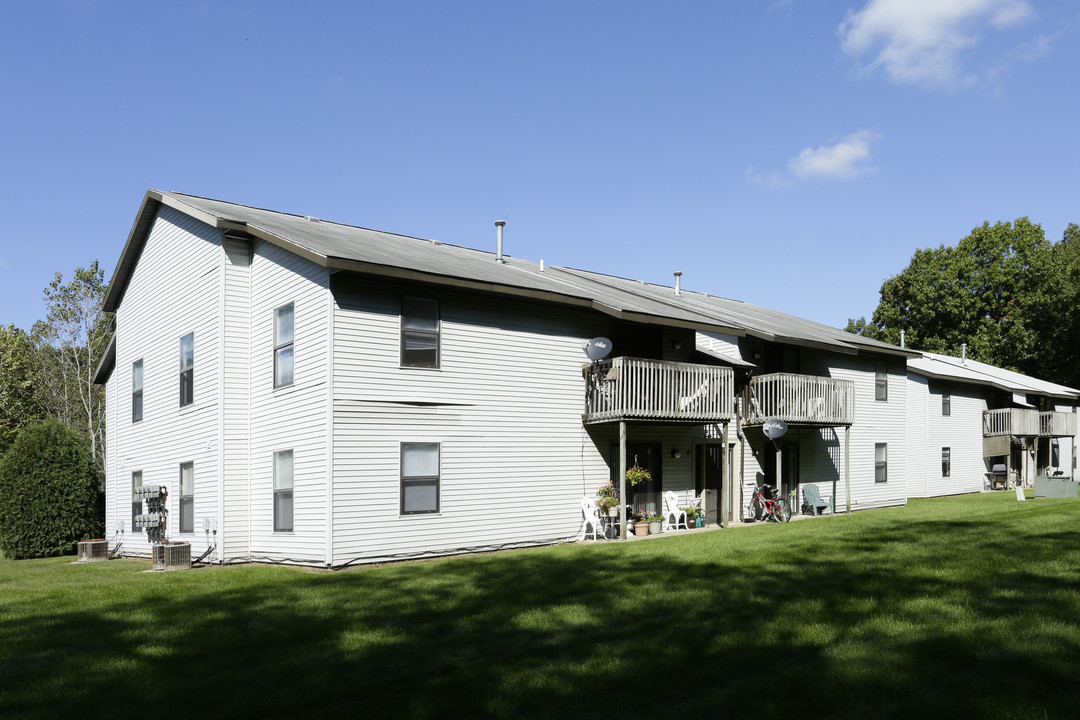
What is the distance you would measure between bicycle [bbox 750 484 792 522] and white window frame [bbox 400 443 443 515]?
9.64 m

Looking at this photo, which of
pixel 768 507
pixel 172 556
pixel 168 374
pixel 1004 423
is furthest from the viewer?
pixel 1004 423

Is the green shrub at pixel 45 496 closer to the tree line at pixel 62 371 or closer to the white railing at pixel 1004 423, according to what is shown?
the tree line at pixel 62 371

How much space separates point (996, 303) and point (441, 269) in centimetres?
4928

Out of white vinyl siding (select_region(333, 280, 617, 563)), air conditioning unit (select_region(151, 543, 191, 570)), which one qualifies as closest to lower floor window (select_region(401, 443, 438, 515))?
white vinyl siding (select_region(333, 280, 617, 563))

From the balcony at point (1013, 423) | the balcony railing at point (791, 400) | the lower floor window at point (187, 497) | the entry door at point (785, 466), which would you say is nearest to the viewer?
the lower floor window at point (187, 497)

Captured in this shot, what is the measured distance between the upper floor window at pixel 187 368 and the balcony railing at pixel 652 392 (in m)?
8.64

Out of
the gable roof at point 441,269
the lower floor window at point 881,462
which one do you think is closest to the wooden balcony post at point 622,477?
the gable roof at point 441,269

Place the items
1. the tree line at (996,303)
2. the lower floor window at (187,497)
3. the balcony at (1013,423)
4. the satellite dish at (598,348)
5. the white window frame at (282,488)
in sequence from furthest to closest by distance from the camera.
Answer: the tree line at (996,303) < the balcony at (1013,423) < the lower floor window at (187,497) < the satellite dish at (598,348) < the white window frame at (282,488)

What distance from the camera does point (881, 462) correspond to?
27.8 meters

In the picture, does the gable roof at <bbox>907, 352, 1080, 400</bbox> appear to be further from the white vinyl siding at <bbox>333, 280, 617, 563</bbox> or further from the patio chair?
the white vinyl siding at <bbox>333, 280, 617, 563</bbox>

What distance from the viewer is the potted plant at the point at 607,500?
18484mm

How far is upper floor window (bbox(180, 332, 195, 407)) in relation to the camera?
1970 centimetres

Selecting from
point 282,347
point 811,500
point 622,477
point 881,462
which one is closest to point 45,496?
point 282,347

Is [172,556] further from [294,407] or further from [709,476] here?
[709,476]
